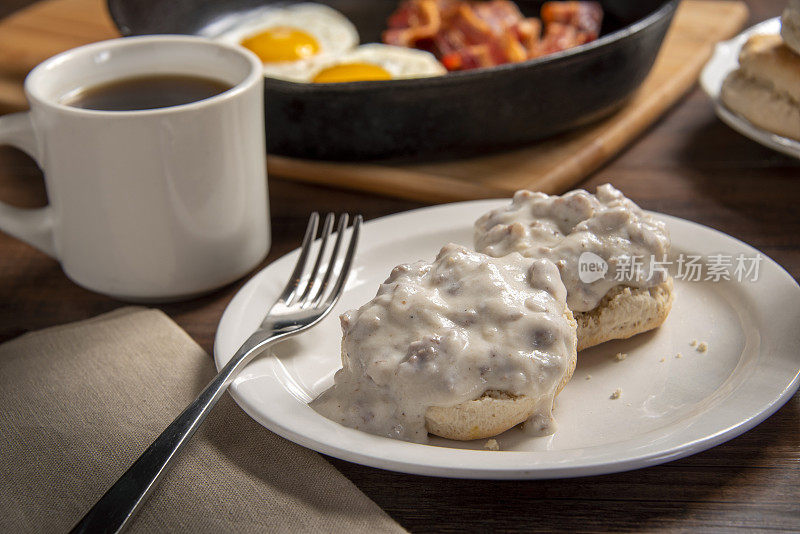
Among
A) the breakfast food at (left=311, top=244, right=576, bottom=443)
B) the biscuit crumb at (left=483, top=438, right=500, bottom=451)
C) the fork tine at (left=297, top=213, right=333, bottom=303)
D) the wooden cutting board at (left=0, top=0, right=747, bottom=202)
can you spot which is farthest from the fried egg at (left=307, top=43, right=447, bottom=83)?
the biscuit crumb at (left=483, top=438, right=500, bottom=451)

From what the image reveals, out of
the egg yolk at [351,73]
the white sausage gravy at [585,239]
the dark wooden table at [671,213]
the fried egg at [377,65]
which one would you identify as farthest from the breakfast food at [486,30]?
the white sausage gravy at [585,239]

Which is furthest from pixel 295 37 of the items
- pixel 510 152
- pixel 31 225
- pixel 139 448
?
pixel 139 448

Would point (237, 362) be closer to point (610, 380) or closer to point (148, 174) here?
point (148, 174)

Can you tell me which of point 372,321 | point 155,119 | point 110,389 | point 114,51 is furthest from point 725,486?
point 114,51

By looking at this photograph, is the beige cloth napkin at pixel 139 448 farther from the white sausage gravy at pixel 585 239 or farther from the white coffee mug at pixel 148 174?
the white sausage gravy at pixel 585 239

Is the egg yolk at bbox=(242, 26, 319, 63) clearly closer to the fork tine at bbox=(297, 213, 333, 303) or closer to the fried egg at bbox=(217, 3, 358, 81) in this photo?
the fried egg at bbox=(217, 3, 358, 81)
